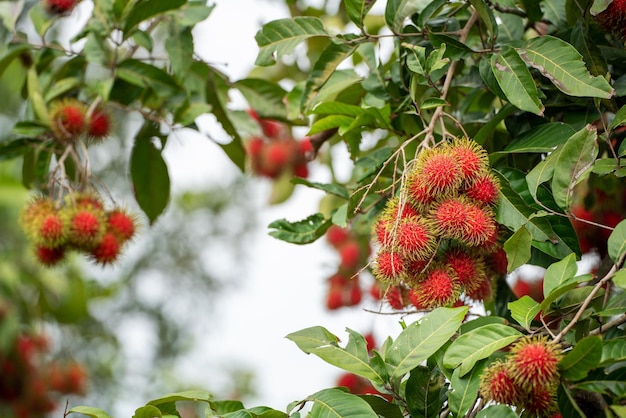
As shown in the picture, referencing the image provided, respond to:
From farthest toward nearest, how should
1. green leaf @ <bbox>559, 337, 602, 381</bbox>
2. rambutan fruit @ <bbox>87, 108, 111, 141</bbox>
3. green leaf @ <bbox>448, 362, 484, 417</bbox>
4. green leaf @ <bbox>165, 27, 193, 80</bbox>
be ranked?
rambutan fruit @ <bbox>87, 108, 111, 141</bbox>, green leaf @ <bbox>165, 27, 193, 80</bbox>, green leaf @ <bbox>448, 362, 484, 417</bbox>, green leaf @ <bbox>559, 337, 602, 381</bbox>

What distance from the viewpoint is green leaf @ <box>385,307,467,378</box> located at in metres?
0.87

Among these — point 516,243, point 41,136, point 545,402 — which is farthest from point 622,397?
point 41,136

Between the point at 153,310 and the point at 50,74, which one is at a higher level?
the point at 50,74

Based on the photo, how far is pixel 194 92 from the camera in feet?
5.55

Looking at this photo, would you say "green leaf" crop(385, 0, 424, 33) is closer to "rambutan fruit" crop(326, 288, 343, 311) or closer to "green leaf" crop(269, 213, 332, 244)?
"green leaf" crop(269, 213, 332, 244)

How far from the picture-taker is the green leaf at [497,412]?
0.77 m

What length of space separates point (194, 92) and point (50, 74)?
328mm

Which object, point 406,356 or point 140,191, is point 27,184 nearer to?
point 140,191

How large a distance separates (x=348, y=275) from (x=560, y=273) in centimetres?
111

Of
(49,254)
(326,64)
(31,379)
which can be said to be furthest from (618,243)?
(31,379)

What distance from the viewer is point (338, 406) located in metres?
0.88

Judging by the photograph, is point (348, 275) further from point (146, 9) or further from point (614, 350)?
point (614, 350)

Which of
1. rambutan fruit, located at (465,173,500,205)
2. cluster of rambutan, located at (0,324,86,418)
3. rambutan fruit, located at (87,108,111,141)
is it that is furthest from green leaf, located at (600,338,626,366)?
cluster of rambutan, located at (0,324,86,418)

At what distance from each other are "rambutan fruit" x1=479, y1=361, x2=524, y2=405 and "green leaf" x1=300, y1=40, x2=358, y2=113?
61 centimetres
